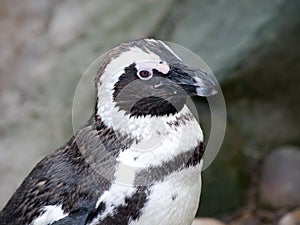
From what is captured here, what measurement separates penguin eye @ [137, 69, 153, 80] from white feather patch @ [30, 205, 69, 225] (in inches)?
20.3

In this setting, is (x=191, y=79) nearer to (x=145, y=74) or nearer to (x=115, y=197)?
(x=145, y=74)

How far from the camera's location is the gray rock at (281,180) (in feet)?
15.8

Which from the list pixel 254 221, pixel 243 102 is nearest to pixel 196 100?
pixel 243 102

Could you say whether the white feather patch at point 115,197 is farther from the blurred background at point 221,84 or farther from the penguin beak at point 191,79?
the blurred background at point 221,84

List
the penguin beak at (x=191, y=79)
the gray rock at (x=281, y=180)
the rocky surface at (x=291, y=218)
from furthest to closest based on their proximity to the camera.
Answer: the gray rock at (x=281, y=180) < the rocky surface at (x=291, y=218) < the penguin beak at (x=191, y=79)

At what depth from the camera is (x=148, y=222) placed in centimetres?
307

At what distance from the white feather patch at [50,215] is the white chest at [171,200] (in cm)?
24

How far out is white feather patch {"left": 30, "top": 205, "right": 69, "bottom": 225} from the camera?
311 centimetres

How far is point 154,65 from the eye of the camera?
9.93ft

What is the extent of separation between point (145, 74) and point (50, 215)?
57 cm

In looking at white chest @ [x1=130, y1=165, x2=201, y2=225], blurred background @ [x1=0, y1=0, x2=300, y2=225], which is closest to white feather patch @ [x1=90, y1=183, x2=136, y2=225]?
white chest @ [x1=130, y1=165, x2=201, y2=225]

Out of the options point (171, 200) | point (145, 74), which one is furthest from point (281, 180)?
point (145, 74)

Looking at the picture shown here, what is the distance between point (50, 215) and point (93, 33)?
2.18m

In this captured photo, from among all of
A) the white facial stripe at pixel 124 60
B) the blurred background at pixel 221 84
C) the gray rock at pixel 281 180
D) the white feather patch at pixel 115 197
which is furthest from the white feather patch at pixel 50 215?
the gray rock at pixel 281 180
